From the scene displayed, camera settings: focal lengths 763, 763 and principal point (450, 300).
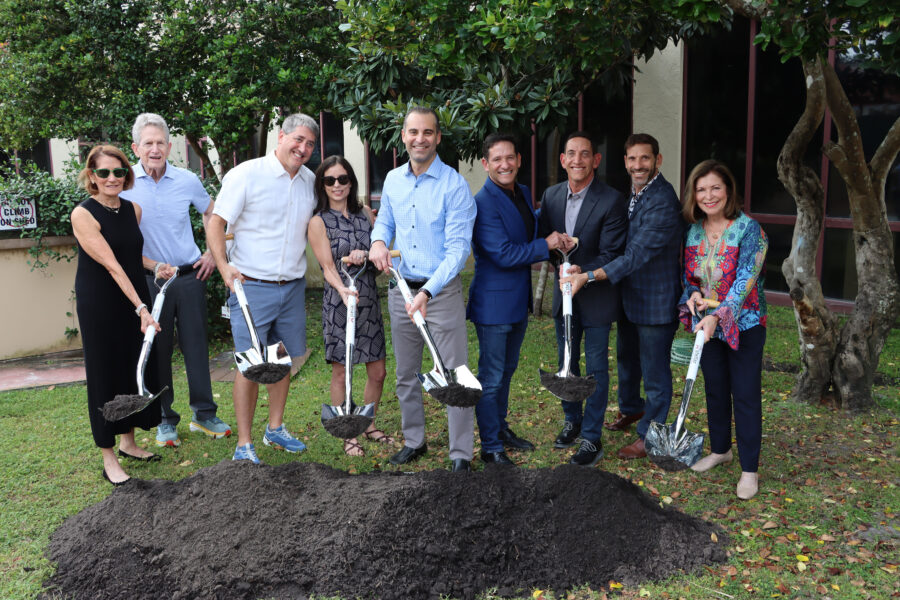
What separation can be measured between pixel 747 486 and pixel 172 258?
3.84 m

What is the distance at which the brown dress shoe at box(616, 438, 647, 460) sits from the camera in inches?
189

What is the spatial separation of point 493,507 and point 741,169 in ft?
24.6

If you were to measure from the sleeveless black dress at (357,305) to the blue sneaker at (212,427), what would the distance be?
1.06 metres

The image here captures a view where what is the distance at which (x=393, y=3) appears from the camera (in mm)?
5852

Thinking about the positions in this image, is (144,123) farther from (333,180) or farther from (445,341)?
(445,341)

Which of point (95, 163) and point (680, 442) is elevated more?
point (95, 163)

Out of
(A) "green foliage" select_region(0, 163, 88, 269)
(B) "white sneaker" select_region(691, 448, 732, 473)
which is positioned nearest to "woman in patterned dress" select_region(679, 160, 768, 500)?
(B) "white sneaker" select_region(691, 448, 732, 473)

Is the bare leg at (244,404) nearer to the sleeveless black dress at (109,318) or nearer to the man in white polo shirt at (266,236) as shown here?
the man in white polo shirt at (266,236)

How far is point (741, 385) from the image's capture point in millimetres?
4195

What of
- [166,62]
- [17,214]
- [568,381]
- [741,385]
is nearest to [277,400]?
[568,381]

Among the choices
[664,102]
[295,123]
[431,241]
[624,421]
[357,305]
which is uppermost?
[664,102]

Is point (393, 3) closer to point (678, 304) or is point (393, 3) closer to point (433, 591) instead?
point (678, 304)

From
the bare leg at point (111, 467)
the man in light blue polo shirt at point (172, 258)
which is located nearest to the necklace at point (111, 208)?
the man in light blue polo shirt at point (172, 258)

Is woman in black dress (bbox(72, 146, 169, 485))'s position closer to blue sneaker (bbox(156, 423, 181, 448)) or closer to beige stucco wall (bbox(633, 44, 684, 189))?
blue sneaker (bbox(156, 423, 181, 448))
